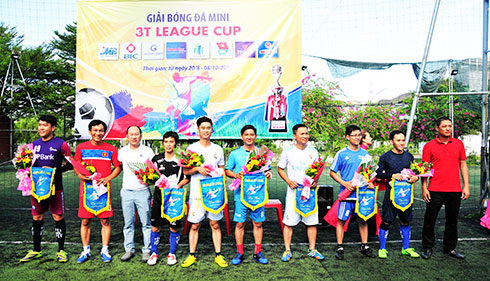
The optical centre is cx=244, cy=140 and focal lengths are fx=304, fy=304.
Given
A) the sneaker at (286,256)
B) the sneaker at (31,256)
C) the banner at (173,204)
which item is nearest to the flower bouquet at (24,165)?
the sneaker at (31,256)

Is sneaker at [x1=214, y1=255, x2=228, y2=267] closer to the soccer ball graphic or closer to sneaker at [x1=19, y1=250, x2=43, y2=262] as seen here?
sneaker at [x1=19, y1=250, x2=43, y2=262]

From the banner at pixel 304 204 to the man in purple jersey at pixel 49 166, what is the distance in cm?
270

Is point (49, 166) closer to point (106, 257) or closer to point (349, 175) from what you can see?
point (106, 257)

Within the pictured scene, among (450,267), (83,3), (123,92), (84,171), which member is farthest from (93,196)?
(450,267)

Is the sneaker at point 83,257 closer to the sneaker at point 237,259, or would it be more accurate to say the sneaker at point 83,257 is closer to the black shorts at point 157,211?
the black shorts at point 157,211

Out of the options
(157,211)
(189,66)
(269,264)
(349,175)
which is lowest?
(269,264)

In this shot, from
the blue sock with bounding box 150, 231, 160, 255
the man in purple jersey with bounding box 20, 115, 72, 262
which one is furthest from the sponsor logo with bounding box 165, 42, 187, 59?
the blue sock with bounding box 150, 231, 160, 255

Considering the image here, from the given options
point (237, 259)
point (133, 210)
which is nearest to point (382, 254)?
point (237, 259)

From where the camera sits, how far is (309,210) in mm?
3516

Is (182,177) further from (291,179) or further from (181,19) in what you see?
(181,19)

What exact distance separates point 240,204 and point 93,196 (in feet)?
5.48

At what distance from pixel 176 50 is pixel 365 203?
3579mm

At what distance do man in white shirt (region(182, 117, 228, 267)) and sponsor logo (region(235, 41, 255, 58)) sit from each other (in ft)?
6.05

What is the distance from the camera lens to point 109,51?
4.93m
